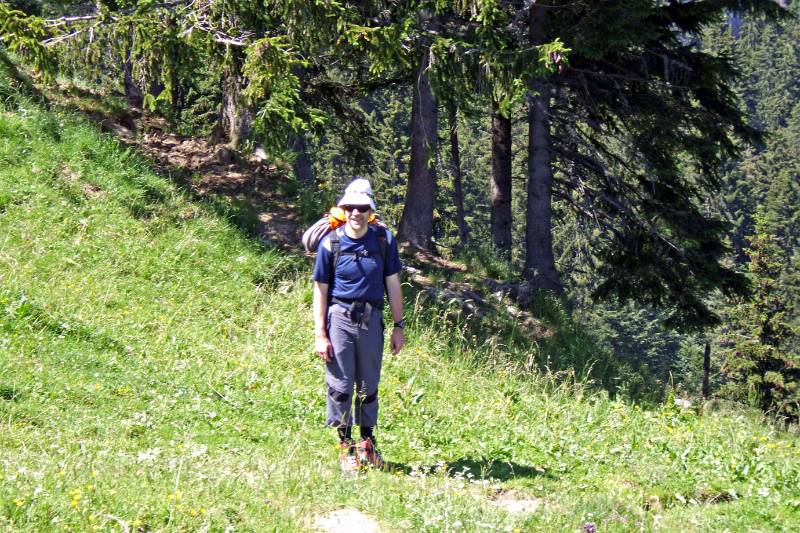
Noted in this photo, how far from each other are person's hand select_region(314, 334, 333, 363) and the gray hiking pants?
0.03 m

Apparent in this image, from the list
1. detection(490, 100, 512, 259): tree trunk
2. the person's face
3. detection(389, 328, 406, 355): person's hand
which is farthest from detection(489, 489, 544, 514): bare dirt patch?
detection(490, 100, 512, 259): tree trunk

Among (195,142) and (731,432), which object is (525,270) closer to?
(195,142)

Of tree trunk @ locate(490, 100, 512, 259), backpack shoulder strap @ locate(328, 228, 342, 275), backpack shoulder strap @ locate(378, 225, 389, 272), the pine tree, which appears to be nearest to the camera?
backpack shoulder strap @ locate(328, 228, 342, 275)

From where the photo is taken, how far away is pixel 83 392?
245 inches

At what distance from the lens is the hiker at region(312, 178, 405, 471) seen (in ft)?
18.7

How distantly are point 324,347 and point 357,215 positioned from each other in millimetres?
949

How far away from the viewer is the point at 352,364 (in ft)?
19.0

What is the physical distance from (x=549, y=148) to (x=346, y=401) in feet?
28.4

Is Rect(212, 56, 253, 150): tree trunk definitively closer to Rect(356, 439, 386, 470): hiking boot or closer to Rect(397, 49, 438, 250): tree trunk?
Rect(397, 49, 438, 250): tree trunk

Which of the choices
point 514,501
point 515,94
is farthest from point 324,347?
point 515,94

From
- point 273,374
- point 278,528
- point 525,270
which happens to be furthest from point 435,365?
point 525,270

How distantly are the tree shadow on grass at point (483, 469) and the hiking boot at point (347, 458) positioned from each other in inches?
12.1

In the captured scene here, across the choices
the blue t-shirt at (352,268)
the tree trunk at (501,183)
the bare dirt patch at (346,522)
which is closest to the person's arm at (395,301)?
the blue t-shirt at (352,268)

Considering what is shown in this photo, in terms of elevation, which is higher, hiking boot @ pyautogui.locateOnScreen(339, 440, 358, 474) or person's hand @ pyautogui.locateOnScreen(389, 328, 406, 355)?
person's hand @ pyautogui.locateOnScreen(389, 328, 406, 355)
